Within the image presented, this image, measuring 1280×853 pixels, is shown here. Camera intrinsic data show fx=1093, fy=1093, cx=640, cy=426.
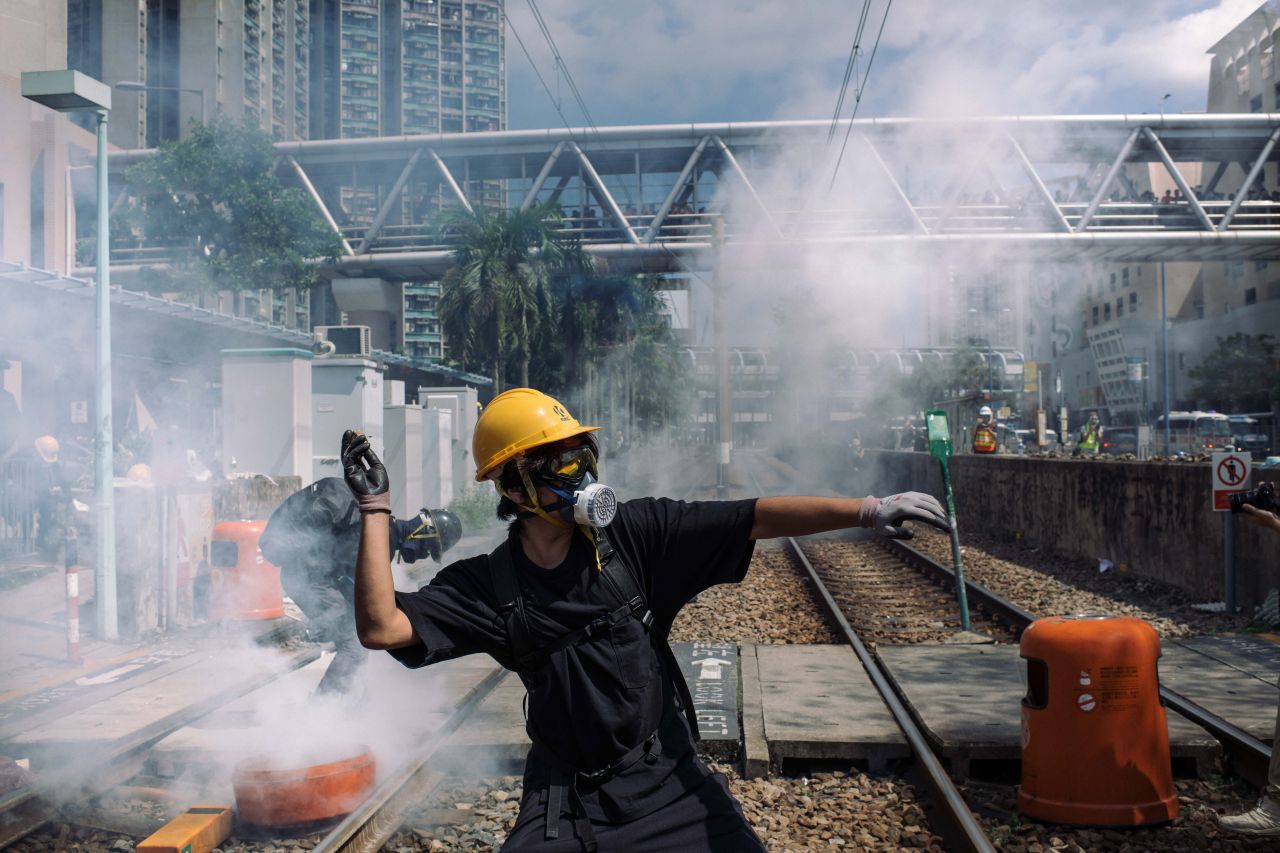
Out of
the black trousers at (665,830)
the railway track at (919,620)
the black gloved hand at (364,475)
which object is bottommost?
the railway track at (919,620)

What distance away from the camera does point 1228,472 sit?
914cm

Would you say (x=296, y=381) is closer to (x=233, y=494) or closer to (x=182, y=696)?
(x=233, y=494)

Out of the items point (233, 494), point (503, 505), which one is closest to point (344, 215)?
point (233, 494)

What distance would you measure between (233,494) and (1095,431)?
22130 millimetres

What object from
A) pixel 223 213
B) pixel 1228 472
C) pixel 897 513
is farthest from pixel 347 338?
pixel 897 513

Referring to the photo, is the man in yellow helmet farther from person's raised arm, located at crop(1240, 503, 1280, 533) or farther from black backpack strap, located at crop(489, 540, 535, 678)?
person's raised arm, located at crop(1240, 503, 1280, 533)

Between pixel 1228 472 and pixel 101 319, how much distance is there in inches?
386

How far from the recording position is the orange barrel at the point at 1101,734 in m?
4.53

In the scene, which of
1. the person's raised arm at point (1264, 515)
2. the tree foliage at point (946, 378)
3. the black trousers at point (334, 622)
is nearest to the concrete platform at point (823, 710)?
the person's raised arm at point (1264, 515)

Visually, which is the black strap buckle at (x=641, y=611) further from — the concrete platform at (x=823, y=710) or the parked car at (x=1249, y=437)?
the parked car at (x=1249, y=437)

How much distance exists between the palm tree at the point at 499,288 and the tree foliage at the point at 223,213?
146 inches

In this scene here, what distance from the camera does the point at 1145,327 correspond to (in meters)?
47.5

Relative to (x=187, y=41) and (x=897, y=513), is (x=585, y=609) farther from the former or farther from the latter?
(x=187, y=41)

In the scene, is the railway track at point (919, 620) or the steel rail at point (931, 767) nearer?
the steel rail at point (931, 767)
